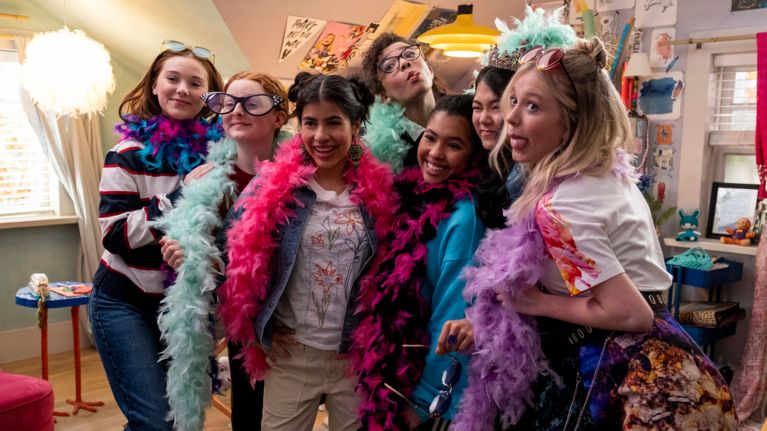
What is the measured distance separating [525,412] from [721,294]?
3457 mm

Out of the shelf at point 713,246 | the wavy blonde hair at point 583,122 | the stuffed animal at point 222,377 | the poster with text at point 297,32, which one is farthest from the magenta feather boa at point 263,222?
the shelf at point 713,246

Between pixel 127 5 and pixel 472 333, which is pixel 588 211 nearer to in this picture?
pixel 472 333

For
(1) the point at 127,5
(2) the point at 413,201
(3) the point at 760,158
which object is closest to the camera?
(2) the point at 413,201

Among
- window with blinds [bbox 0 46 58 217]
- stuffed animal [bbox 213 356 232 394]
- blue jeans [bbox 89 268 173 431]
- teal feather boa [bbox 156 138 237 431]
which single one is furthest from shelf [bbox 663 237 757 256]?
window with blinds [bbox 0 46 58 217]

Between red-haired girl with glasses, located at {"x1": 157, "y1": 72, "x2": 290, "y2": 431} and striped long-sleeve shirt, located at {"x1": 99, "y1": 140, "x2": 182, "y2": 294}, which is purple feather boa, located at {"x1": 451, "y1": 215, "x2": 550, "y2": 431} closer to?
red-haired girl with glasses, located at {"x1": 157, "y1": 72, "x2": 290, "y2": 431}

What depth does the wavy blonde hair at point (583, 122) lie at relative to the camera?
4.50 feet

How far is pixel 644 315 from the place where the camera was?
1.29 m

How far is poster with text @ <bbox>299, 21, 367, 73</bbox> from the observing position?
397 centimetres

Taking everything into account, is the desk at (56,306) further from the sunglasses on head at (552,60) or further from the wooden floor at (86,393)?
the sunglasses on head at (552,60)

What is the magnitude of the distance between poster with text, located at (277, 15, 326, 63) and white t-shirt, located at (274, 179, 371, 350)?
221 cm

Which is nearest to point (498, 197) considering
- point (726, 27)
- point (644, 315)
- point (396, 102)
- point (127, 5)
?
point (644, 315)

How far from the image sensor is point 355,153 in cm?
184

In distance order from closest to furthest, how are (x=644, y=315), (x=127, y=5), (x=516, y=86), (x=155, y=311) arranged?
(x=644, y=315), (x=516, y=86), (x=155, y=311), (x=127, y=5)

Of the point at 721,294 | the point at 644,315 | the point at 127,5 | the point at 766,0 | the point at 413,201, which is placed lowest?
the point at 721,294
